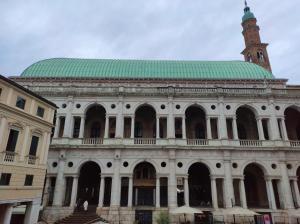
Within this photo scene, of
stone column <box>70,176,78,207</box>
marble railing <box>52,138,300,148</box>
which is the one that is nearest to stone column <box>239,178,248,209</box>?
marble railing <box>52,138,300,148</box>

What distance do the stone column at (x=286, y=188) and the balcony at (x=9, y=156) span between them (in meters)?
28.5

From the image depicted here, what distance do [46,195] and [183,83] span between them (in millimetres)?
24233

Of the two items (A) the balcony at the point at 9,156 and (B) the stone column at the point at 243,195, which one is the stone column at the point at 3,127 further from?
(B) the stone column at the point at 243,195

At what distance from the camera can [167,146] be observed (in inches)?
1038

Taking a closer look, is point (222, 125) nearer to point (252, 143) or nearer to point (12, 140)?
point (252, 143)

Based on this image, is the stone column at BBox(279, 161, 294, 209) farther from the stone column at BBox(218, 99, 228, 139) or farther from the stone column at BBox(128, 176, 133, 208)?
the stone column at BBox(128, 176, 133, 208)

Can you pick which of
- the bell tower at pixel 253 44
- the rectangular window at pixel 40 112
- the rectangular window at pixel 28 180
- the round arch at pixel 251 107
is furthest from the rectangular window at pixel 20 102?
the bell tower at pixel 253 44

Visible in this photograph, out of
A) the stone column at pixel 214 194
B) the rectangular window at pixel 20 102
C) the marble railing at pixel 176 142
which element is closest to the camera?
the rectangular window at pixel 20 102

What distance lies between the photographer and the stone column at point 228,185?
982 inches

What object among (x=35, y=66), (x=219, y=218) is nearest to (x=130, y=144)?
(x=219, y=218)

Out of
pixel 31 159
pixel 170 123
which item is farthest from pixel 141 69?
pixel 31 159

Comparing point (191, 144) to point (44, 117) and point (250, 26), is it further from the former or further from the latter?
point (250, 26)

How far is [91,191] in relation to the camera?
2928 cm

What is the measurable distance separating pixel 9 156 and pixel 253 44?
159 feet
